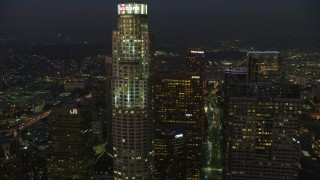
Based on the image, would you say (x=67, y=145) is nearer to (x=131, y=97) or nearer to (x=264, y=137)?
(x=131, y=97)

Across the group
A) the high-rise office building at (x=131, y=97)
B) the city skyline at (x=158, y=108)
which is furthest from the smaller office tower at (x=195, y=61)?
the high-rise office building at (x=131, y=97)

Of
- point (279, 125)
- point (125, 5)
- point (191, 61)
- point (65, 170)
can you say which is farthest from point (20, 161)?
point (191, 61)

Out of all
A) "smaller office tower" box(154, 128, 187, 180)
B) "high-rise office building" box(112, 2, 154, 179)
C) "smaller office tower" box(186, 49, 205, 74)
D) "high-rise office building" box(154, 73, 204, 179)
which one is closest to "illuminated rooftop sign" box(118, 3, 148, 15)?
"high-rise office building" box(112, 2, 154, 179)

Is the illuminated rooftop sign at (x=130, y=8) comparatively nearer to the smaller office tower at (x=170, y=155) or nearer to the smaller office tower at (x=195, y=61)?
the smaller office tower at (x=170, y=155)

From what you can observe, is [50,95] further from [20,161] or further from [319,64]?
[319,64]

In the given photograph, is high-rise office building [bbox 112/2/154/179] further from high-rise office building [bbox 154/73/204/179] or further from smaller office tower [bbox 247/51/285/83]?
smaller office tower [bbox 247/51/285/83]
